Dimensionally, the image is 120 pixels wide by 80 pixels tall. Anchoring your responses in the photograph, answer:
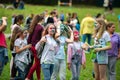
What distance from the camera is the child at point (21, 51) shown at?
11562 mm

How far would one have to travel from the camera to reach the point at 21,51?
1160 centimetres

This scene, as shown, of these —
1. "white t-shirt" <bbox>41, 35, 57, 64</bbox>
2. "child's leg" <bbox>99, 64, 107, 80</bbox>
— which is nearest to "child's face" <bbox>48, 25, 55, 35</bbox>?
"white t-shirt" <bbox>41, 35, 57, 64</bbox>

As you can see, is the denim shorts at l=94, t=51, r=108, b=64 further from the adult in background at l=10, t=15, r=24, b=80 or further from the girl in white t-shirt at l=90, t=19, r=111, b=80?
the adult in background at l=10, t=15, r=24, b=80

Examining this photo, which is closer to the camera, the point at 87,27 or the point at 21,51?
the point at 21,51

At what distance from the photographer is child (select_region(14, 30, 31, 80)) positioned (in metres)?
11.6

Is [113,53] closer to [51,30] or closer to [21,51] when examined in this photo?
[51,30]

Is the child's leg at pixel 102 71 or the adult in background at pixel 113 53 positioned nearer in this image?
the child's leg at pixel 102 71

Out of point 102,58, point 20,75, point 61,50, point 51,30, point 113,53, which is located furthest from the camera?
point 113,53

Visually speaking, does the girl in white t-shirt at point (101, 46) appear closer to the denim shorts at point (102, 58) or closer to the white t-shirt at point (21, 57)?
the denim shorts at point (102, 58)

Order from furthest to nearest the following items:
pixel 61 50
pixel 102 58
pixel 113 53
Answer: pixel 113 53 < pixel 61 50 < pixel 102 58

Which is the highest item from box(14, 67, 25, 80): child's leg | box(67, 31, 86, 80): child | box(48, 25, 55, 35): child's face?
box(48, 25, 55, 35): child's face

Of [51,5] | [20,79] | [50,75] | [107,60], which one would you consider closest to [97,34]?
[107,60]

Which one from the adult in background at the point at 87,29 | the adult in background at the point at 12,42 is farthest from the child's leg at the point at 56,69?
the adult in background at the point at 87,29

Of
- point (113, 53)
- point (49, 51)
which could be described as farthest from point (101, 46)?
point (49, 51)
